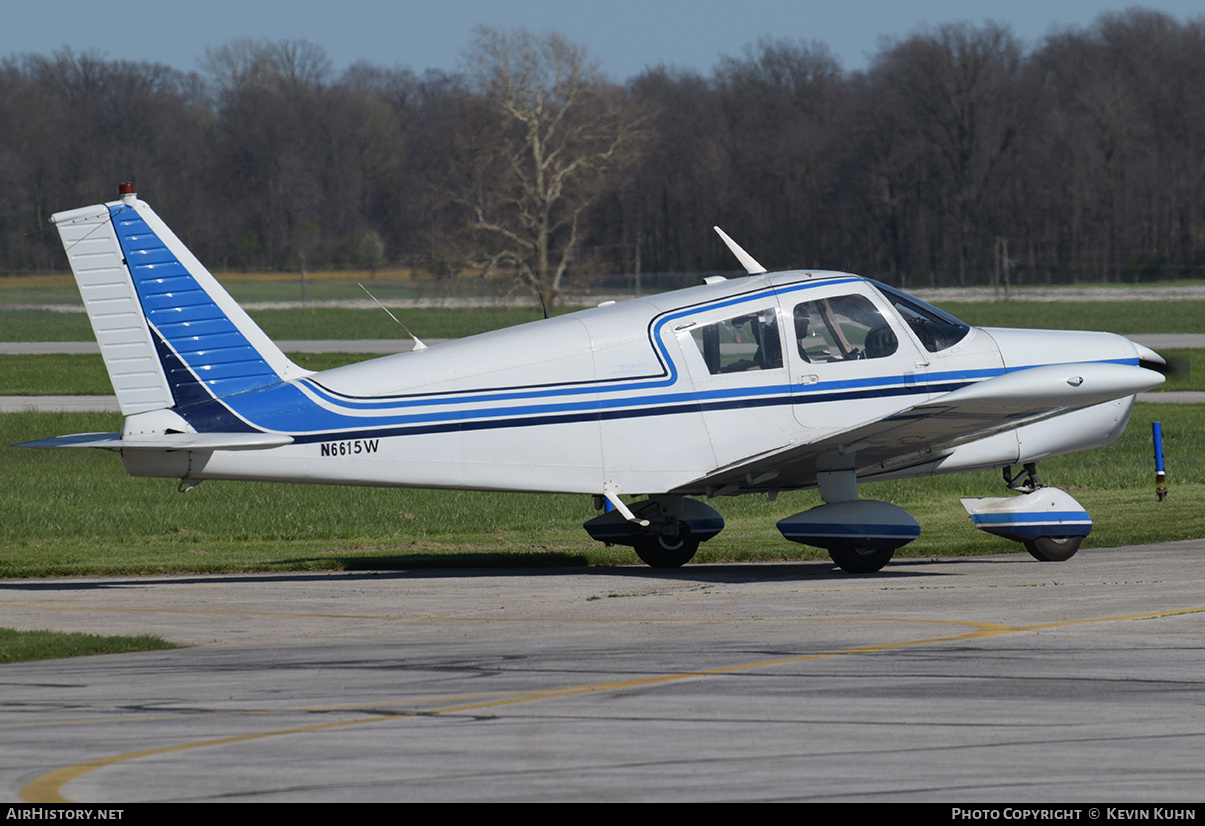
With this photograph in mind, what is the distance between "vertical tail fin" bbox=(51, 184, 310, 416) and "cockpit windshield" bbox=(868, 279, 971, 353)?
5.80 meters

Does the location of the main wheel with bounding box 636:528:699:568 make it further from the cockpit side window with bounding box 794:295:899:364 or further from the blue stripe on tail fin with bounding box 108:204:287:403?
the blue stripe on tail fin with bounding box 108:204:287:403

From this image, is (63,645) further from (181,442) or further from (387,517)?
(387,517)

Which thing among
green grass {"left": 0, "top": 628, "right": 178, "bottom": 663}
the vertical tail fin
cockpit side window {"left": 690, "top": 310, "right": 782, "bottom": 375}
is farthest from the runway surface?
cockpit side window {"left": 690, "top": 310, "right": 782, "bottom": 375}

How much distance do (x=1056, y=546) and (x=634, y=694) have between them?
743cm

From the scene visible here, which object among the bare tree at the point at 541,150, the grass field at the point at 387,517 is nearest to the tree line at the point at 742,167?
the bare tree at the point at 541,150

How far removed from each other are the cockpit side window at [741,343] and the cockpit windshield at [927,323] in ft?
3.99

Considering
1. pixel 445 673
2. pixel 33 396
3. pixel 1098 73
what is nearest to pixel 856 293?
pixel 445 673

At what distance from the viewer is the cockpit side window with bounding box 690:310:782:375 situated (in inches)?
501

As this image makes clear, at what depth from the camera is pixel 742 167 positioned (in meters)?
118

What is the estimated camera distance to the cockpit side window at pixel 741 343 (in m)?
12.7

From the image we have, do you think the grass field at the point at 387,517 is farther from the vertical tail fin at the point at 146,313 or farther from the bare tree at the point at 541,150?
the bare tree at the point at 541,150

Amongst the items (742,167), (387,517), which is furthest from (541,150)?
(387,517)
